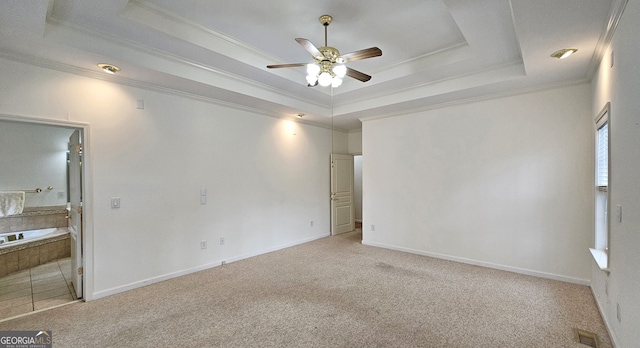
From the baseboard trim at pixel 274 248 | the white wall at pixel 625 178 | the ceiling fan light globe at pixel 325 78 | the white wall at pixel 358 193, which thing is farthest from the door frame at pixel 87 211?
the white wall at pixel 358 193

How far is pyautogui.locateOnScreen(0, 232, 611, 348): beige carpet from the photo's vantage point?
235 centimetres

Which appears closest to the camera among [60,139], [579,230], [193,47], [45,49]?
[45,49]

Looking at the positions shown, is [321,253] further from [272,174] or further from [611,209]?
[611,209]

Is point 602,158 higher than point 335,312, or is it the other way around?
point 602,158

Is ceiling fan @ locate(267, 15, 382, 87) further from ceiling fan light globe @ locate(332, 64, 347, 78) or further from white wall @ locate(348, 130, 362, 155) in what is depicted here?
white wall @ locate(348, 130, 362, 155)

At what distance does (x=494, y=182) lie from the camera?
411cm

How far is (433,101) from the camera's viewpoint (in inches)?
175

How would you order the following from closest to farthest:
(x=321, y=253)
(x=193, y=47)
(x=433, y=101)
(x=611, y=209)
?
(x=611, y=209)
(x=193, y=47)
(x=433, y=101)
(x=321, y=253)

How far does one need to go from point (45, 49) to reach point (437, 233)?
5.55m

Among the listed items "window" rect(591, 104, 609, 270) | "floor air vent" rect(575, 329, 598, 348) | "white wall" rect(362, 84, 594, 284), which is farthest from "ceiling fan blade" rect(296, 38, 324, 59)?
"floor air vent" rect(575, 329, 598, 348)

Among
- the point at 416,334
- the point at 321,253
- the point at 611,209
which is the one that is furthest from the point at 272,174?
the point at 611,209

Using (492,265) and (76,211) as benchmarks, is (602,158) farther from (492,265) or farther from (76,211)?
(76,211)

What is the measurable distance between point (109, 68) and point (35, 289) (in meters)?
2.98

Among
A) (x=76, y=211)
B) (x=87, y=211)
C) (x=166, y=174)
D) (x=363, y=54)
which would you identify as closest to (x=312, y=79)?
(x=363, y=54)
